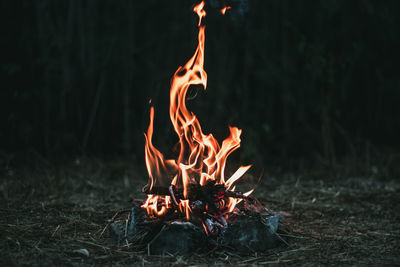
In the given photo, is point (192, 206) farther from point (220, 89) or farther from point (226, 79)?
point (226, 79)

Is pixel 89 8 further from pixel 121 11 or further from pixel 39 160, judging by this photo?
pixel 39 160

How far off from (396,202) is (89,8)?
27.5 feet

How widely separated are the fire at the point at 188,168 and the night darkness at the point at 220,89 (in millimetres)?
850

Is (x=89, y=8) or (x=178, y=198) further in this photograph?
(x=89, y=8)

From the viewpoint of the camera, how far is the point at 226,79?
10.7 meters

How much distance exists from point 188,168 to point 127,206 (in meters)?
1.28

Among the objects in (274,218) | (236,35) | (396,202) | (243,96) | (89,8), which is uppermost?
(89,8)

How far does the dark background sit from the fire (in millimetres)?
2478

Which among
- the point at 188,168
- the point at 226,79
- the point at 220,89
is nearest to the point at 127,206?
the point at 188,168

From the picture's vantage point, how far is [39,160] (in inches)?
253

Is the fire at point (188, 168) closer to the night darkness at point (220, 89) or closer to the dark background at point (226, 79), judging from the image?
the night darkness at point (220, 89)

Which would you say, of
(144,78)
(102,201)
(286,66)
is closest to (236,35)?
(286,66)

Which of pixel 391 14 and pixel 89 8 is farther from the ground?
pixel 89 8

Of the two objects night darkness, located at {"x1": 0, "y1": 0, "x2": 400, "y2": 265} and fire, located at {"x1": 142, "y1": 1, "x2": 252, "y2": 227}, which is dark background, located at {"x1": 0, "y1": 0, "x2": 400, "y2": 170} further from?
fire, located at {"x1": 142, "y1": 1, "x2": 252, "y2": 227}
